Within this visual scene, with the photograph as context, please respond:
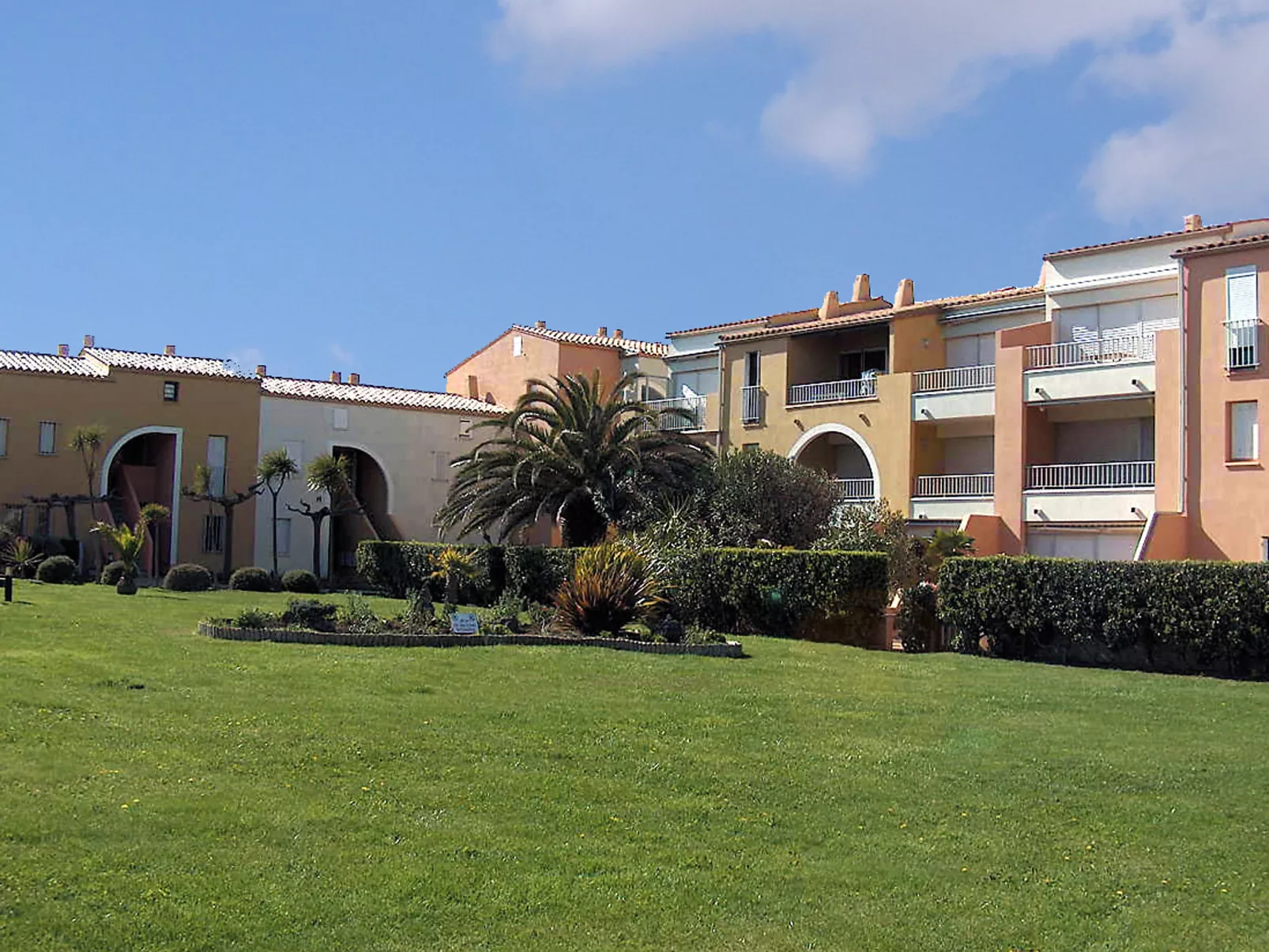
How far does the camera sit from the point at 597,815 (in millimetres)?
9719

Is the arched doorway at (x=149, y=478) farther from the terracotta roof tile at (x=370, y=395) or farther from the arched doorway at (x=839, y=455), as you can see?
the arched doorway at (x=839, y=455)

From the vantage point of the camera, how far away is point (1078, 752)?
497 inches

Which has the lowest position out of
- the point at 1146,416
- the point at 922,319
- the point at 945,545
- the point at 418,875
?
the point at 418,875

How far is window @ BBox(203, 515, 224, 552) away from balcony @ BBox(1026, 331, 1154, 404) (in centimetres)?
2571

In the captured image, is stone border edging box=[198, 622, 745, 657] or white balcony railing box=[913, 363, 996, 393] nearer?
stone border edging box=[198, 622, 745, 657]

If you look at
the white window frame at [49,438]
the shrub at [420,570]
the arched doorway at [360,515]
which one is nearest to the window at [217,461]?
the arched doorway at [360,515]

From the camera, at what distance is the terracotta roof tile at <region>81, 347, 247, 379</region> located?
43188 millimetres

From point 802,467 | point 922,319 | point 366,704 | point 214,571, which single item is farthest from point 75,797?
point 214,571

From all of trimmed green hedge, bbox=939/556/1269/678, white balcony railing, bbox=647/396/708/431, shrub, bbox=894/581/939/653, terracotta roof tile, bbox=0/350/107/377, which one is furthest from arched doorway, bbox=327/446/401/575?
trimmed green hedge, bbox=939/556/1269/678

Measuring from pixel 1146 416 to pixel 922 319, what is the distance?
23.9 feet

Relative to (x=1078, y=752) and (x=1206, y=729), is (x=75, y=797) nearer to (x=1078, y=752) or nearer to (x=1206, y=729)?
(x=1078, y=752)

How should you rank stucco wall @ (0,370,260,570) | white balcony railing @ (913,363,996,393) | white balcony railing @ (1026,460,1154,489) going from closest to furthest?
white balcony railing @ (1026,460,1154,489)
white balcony railing @ (913,363,996,393)
stucco wall @ (0,370,260,570)

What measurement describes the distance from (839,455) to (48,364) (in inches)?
967

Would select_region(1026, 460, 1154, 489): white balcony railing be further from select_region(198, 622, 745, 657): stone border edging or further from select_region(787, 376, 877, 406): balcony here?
select_region(198, 622, 745, 657): stone border edging
